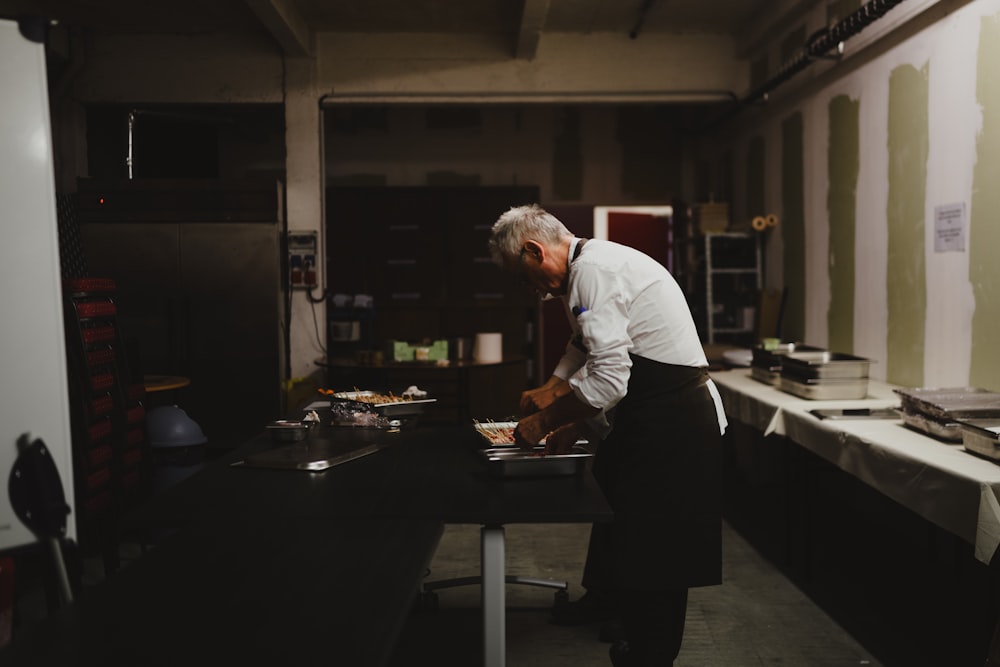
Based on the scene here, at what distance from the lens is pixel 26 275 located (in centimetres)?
120

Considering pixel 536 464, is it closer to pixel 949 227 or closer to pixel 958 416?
pixel 958 416

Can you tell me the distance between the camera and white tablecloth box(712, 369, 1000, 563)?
85.9 inches

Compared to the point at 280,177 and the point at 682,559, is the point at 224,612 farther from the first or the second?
the point at 280,177

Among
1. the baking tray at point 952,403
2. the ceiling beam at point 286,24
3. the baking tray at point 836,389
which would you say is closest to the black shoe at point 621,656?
the baking tray at point 952,403

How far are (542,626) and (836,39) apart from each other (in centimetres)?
341

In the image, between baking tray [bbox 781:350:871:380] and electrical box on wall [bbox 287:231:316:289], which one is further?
electrical box on wall [bbox 287:231:316:289]

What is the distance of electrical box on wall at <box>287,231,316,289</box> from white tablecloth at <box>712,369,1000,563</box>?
3727 millimetres

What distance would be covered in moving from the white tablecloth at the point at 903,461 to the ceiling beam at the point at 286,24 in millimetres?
3837

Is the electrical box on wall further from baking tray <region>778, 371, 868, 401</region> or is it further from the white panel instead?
the white panel

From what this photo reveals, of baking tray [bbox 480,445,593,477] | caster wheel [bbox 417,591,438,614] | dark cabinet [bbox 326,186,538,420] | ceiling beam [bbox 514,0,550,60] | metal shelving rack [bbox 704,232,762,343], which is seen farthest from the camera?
dark cabinet [bbox 326,186,538,420]

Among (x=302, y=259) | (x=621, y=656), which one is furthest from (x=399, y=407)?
(x=302, y=259)

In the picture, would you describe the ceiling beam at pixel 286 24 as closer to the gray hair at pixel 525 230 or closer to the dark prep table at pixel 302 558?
the gray hair at pixel 525 230

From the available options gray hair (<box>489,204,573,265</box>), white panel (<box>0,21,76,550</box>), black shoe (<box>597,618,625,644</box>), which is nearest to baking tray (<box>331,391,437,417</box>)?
gray hair (<box>489,204,573,265</box>)

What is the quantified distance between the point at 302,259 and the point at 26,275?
5.21m
